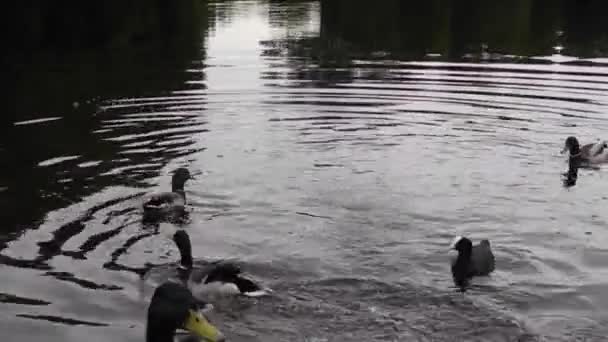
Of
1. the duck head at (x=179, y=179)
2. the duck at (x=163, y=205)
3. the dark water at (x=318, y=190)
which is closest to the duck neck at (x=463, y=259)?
the dark water at (x=318, y=190)

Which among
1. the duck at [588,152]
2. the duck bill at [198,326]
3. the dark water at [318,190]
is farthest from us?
the duck at [588,152]

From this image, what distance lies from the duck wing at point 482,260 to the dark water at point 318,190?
0.73 feet

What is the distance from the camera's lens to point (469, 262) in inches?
477

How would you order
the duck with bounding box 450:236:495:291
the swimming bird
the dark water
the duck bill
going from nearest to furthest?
the duck bill, the dark water, the swimming bird, the duck with bounding box 450:236:495:291

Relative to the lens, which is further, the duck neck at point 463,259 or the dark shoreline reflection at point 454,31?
the dark shoreline reflection at point 454,31

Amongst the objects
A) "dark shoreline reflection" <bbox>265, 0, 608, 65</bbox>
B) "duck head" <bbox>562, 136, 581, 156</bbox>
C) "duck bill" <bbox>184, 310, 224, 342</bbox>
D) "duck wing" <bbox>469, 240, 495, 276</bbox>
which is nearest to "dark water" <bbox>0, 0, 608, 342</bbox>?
"duck wing" <bbox>469, 240, 495, 276</bbox>

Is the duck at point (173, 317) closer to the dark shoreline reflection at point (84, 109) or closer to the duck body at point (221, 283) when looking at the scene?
the duck body at point (221, 283)

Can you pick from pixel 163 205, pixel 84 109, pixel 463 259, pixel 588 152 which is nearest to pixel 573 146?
pixel 588 152

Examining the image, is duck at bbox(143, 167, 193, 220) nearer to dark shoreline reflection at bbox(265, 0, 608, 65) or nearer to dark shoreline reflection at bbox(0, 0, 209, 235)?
dark shoreline reflection at bbox(0, 0, 209, 235)

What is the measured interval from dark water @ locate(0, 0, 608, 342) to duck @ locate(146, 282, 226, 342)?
1.79 meters

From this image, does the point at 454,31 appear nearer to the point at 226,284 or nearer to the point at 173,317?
the point at 226,284

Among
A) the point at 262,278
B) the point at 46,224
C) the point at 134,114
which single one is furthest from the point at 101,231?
the point at 134,114

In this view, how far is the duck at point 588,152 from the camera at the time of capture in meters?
18.6

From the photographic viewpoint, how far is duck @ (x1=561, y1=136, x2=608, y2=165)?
18562mm
